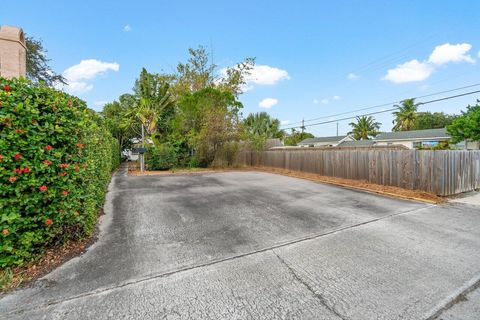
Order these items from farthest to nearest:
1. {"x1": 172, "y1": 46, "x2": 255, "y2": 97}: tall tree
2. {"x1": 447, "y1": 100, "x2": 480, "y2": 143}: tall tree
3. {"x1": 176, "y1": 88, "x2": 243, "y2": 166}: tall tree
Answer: {"x1": 172, "y1": 46, "x2": 255, "y2": 97}: tall tree < {"x1": 447, "y1": 100, "x2": 480, "y2": 143}: tall tree < {"x1": 176, "y1": 88, "x2": 243, "y2": 166}: tall tree

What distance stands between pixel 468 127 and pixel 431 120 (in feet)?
81.2

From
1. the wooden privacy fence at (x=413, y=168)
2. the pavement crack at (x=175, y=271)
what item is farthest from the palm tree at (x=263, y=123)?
the pavement crack at (x=175, y=271)

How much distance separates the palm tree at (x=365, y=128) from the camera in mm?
37500

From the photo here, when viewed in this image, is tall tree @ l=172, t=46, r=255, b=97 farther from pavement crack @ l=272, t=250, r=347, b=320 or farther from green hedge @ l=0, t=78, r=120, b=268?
pavement crack @ l=272, t=250, r=347, b=320

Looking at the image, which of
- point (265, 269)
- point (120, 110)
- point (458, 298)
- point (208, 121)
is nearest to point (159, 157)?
point (208, 121)

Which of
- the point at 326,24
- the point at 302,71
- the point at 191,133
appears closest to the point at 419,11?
the point at 326,24

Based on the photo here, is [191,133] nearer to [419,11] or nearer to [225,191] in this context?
[225,191]

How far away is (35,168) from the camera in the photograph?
234cm

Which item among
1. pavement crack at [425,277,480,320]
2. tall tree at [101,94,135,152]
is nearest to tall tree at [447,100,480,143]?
pavement crack at [425,277,480,320]

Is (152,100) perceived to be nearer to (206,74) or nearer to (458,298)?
(206,74)

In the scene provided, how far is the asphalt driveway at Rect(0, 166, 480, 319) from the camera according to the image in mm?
1876

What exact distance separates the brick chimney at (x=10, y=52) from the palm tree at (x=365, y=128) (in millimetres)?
42064

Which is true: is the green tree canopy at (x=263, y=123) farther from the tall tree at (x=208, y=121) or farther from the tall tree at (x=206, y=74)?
the tall tree at (x=208, y=121)

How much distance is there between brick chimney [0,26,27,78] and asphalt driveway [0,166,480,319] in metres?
3.45
